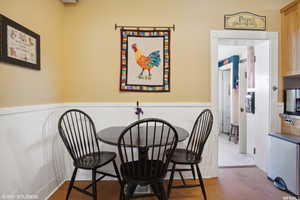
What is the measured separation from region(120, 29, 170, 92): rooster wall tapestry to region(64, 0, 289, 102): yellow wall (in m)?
0.09

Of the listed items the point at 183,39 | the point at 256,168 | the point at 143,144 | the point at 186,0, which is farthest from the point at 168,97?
the point at 256,168

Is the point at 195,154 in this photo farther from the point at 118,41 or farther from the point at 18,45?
the point at 18,45

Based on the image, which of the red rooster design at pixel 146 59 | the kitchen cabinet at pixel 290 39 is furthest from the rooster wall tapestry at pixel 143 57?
the kitchen cabinet at pixel 290 39

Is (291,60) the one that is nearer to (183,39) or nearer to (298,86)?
(298,86)

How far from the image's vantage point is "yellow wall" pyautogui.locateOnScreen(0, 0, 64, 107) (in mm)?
1402

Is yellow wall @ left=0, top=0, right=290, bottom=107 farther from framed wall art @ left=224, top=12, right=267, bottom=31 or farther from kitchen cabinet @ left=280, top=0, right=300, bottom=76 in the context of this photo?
kitchen cabinet @ left=280, top=0, right=300, bottom=76

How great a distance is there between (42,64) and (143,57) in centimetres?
123

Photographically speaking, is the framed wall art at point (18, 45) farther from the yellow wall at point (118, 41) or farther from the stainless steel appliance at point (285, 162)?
the stainless steel appliance at point (285, 162)

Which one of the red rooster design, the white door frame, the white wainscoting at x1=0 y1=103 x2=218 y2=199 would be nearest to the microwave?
the white door frame

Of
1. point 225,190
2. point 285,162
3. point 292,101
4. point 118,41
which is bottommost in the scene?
point 225,190

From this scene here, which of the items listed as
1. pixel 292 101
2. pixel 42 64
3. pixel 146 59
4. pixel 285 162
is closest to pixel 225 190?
pixel 285 162

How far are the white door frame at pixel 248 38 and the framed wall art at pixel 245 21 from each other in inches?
3.1

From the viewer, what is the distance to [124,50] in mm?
2320

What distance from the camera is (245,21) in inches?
93.4
